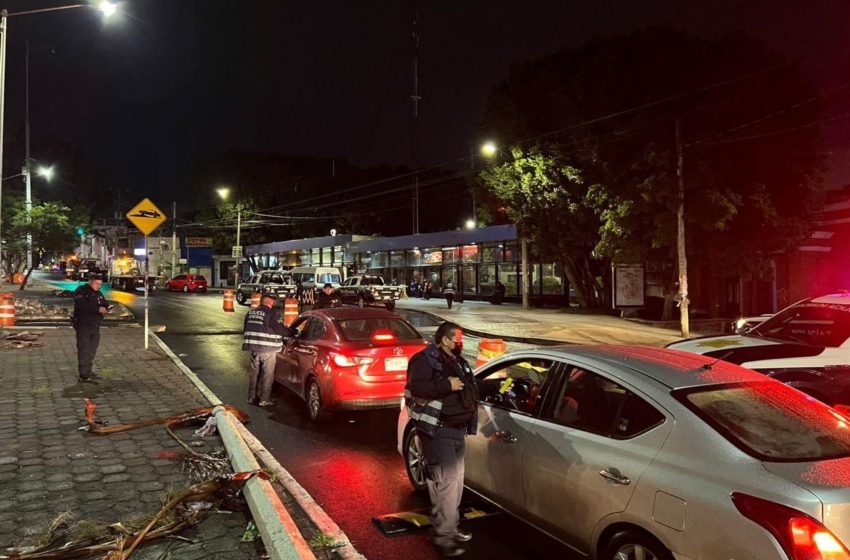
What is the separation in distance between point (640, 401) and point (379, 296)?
83.6 ft

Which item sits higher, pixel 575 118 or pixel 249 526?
pixel 575 118

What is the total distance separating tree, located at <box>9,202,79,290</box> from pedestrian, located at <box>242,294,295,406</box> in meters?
26.1

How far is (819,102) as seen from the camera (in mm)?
20500

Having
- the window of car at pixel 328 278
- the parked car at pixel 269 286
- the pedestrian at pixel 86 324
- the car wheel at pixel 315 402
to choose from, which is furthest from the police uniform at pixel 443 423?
the window of car at pixel 328 278

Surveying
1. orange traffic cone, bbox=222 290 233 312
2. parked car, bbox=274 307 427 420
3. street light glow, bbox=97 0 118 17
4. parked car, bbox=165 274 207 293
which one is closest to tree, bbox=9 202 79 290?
orange traffic cone, bbox=222 290 233 312

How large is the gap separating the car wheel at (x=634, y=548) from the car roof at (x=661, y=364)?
33.8 inches

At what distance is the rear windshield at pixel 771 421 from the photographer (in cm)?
321

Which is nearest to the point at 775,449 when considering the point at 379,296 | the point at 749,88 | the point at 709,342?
the point at 709,342

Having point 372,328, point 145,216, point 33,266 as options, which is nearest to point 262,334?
point 372,328

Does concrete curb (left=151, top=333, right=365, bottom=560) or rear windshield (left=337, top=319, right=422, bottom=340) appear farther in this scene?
rear windshield (left=337, top=319, right=422, bottom=340)

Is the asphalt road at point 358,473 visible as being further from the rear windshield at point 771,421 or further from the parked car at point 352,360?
the rear windshield at point 771,421

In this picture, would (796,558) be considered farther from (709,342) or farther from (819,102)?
(819,102)

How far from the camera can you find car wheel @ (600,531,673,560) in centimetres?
317

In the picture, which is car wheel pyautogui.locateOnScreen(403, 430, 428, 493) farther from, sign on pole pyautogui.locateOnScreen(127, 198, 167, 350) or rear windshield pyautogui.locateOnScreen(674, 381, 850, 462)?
sign on pole pyautogui.locateOnScreen(127, 198, 167, 350)
